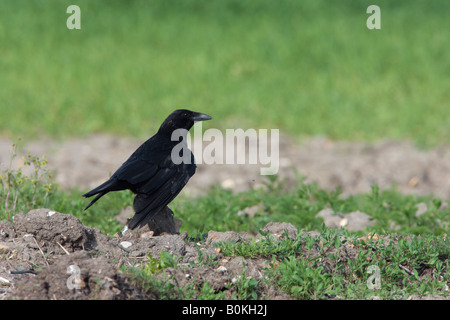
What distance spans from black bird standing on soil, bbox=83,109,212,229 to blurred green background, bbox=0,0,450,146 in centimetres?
535

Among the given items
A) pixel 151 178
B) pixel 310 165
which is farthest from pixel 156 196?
pixel 310 165

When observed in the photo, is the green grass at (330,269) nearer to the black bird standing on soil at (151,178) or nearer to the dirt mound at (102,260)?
the dirt mound at (102,260)

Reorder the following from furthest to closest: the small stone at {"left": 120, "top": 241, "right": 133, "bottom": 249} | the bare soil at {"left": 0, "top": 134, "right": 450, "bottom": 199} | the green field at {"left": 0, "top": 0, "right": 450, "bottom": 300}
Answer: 1. the bare soil at {"left": 0, "top": 134, "right": 450, "bottom": 199}
2. the small stone at {"left": 120, "top": 241, "right": 133, "bottom": 249}
3. the green field at {"left": 0, "top": 0, "right": 450, "bottom": 300}

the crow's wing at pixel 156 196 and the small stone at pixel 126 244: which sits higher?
the crow's wing at pixel 156 196

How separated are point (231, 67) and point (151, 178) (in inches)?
329

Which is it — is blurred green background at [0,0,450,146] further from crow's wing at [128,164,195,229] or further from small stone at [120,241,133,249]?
small stone at [120,241,133,249]

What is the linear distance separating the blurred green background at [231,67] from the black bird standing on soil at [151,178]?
535 cm

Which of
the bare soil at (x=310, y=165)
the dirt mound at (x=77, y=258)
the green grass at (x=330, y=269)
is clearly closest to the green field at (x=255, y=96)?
the green grass at (x=330, y=269)

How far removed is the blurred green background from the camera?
10953 millimetres

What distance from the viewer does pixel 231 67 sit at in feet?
43.2

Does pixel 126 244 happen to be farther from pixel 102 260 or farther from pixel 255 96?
pixel 255 96

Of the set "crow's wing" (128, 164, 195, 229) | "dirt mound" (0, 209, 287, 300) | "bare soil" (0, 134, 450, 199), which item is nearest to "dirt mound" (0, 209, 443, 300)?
"dirt mound" (0, 209, 287, 300)

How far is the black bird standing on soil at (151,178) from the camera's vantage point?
16.2 ft

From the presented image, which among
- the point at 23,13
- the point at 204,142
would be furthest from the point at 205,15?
the point at 204,142
